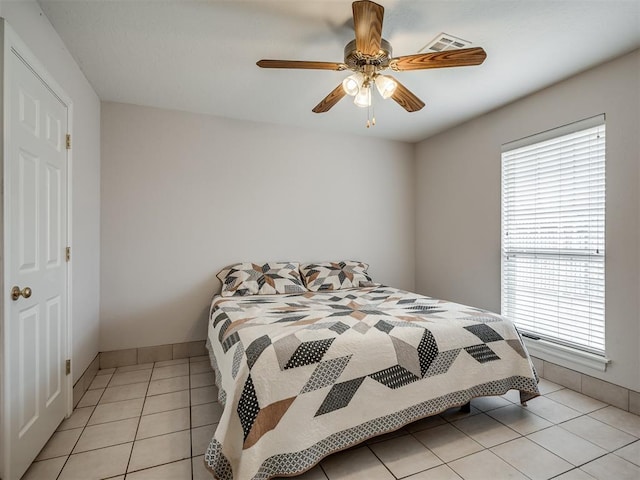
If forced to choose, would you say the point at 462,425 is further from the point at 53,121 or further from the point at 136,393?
the point at 53,121

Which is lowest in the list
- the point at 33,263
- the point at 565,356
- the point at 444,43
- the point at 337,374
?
the point at 565,356

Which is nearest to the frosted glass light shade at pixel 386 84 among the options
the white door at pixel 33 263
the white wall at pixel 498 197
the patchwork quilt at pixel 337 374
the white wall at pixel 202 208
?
the patchwork quilt at pixel 337 374

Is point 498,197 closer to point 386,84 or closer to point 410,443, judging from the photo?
point 386,84

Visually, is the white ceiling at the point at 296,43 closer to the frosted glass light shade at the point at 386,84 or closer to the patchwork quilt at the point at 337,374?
the frosted glass light shade at the point at 386,84

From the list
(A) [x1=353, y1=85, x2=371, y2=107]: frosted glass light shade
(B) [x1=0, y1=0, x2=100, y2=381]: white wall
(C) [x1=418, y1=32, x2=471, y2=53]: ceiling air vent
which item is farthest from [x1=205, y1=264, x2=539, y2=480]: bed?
(C) [x1=418, y1=32, x2=471, y2=53]: ceiling air vent

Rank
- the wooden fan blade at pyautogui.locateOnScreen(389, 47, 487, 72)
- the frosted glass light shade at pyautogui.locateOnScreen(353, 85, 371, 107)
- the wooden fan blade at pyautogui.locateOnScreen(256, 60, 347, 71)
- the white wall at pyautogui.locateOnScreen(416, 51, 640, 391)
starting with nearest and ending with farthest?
the wooden fan blade at pyautogui.locateOnScreen(389, 47, 487, 72), the wooden fan blade at pyautogui.locateOnScreen(256, 60, 347, 71), the frosted glass light shade at pyautogui.locateOnScreen(353, 85, 371, 107), the white wall at pyautogui.locateOnScreen(416, 51, 640, 391)

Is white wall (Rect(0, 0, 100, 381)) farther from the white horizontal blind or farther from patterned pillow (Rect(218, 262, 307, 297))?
the white horizontal blind

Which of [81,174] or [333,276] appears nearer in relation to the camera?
[81,174]

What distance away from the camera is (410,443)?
5.95 ft

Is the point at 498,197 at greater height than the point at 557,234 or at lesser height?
greater

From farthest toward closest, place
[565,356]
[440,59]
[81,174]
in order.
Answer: [565,356] → [81,174] → [440,59]

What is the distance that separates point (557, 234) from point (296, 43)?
255 cm

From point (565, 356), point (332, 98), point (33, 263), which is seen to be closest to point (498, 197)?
point (565, 356)

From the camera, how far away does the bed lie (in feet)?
4.68
